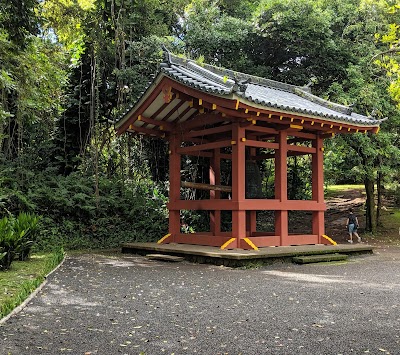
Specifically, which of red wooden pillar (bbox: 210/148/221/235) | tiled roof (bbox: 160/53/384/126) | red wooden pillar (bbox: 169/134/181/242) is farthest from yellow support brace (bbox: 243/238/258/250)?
tiled roof (bbox: 160/53/384/126)

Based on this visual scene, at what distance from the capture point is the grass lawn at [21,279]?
5.20 metres

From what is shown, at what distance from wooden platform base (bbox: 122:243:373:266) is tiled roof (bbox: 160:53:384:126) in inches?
125

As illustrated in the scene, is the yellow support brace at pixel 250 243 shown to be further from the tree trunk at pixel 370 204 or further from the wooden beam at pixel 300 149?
the tree trunk at pixel 370 204

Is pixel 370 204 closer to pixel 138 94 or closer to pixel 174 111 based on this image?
pixel 174 111

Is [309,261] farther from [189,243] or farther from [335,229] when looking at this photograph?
[335,229]

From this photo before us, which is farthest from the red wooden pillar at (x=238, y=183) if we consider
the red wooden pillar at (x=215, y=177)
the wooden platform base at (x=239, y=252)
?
the red wooden pillar at (x=215, y=177)

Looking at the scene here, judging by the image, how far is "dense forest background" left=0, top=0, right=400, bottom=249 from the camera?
13445 mm

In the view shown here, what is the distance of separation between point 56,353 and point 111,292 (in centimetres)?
267

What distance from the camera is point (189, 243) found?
11.1 m

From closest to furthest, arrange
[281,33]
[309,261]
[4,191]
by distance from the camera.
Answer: [309,261]
[4,191]
[281,33]

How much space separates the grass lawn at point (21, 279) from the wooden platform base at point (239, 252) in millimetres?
2328

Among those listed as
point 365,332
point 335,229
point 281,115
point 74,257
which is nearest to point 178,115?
point 281,115

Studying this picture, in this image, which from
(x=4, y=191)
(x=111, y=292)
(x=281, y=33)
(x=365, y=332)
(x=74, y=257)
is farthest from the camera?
(x=281, y=33)

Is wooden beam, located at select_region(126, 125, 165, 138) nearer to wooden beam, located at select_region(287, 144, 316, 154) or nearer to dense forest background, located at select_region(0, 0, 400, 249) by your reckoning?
dense forest background, located at select_region(0, 0, 400, 249)
